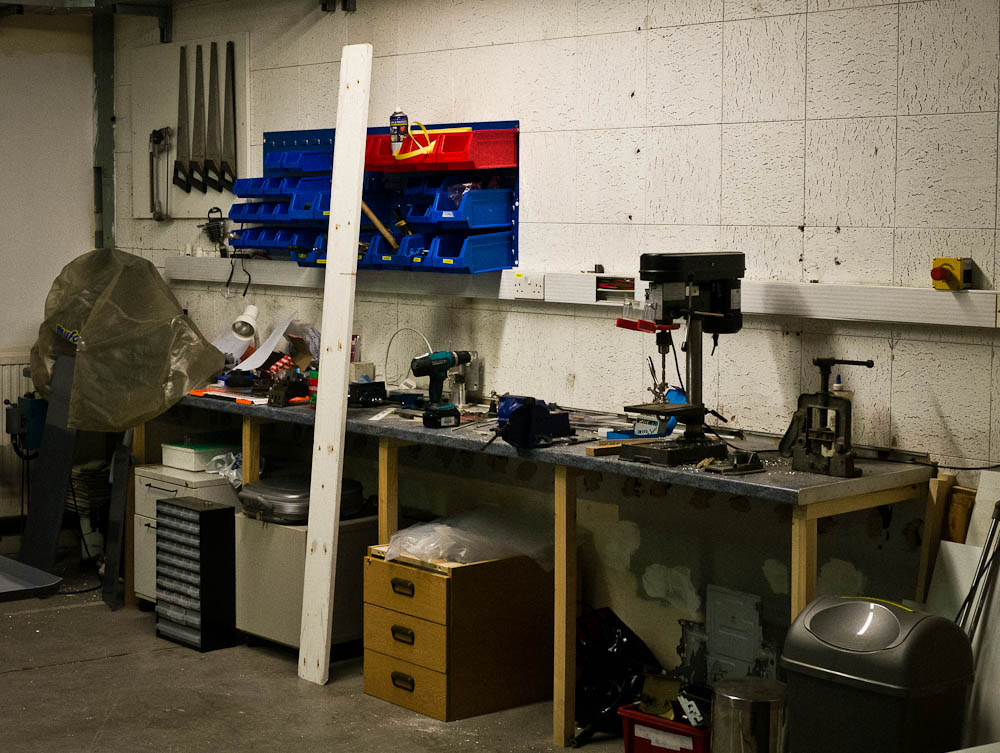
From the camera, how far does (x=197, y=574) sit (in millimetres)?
4758

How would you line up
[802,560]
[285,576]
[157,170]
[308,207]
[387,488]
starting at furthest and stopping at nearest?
[157,170]
[308,207]
[285,576]
[387,488]
[802,560]

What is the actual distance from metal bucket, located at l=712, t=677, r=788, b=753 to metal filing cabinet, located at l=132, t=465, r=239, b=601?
229 cm

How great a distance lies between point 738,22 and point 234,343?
8.57 ft

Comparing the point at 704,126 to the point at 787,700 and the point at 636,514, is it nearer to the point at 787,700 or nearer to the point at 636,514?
the point at 636,514

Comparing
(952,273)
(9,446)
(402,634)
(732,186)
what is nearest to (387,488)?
(402,634)

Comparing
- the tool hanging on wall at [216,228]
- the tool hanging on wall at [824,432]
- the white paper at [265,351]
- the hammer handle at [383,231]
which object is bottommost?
the tool hanging on wall at [824,432]

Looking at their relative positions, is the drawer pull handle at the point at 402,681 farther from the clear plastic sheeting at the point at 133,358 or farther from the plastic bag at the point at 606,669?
the clear plastic sheeting at the point at 133,358

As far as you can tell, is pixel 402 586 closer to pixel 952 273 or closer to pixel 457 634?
pixel 457 634

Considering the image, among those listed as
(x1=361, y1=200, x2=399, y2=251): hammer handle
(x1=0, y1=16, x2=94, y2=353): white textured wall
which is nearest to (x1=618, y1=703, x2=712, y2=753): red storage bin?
(x1=361, y1=200, x2=399, y2=251): hammer handle

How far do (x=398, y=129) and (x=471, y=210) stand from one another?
1.47 ft

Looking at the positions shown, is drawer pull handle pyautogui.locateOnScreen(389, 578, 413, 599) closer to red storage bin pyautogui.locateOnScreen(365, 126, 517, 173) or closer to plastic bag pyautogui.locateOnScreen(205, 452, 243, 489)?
plastic bag pyautogui.locateOnScreen(205, 452, 243, 489)

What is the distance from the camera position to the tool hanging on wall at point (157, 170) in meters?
6.13

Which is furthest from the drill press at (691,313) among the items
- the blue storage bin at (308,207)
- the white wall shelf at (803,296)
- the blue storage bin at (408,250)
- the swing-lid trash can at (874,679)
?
the blue storage bin at (308,207)

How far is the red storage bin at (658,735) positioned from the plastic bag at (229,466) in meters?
2.01
